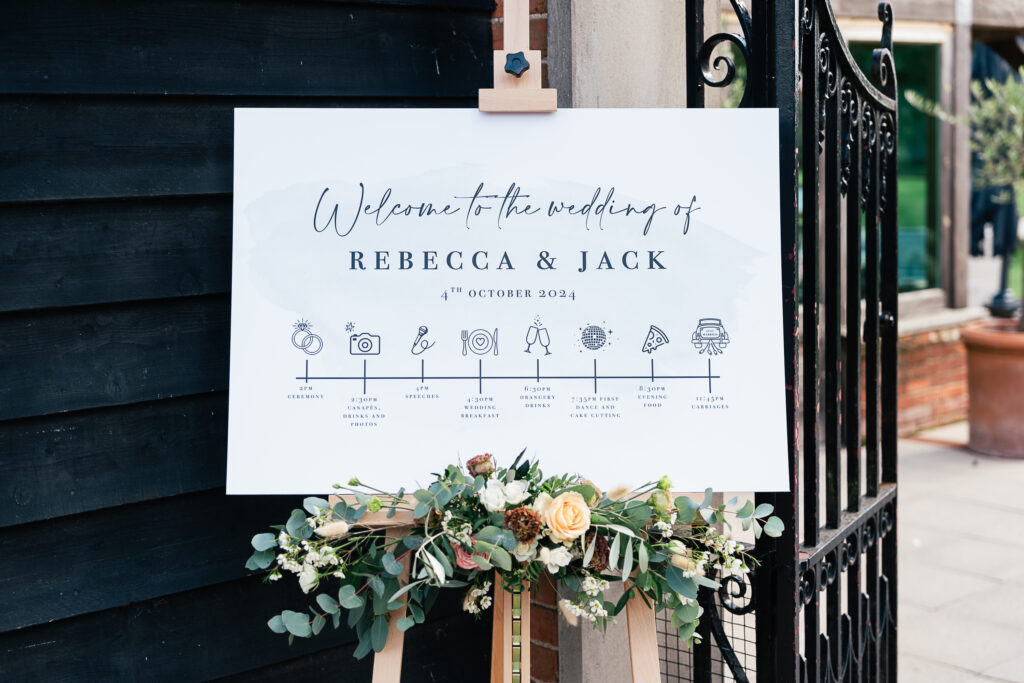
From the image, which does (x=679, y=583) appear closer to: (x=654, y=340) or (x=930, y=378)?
(x=654, y=340)

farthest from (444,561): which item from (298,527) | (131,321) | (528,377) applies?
(131,321)

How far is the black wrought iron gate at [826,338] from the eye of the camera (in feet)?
6.31

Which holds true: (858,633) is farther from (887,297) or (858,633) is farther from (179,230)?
(179,230)

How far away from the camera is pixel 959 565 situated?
4.18m

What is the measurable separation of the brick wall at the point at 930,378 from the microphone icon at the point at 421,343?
190 inches

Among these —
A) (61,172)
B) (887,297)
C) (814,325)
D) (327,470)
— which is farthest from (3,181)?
(887,297)

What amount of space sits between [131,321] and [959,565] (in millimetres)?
3540

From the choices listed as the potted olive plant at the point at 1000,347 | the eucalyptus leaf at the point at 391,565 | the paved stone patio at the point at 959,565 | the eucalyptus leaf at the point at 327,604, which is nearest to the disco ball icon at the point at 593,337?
the eucalyptus leaf at the point at 391,565

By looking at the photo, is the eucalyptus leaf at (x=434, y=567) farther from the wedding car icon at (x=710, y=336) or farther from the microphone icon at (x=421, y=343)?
the wedding car icon at (x=710, y=336)

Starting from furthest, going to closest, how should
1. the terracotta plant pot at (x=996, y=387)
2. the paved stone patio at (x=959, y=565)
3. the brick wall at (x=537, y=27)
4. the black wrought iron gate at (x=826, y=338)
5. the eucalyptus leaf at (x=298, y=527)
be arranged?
the terracotta plant pot at (x=996, y=387)
the paved stone patio at (x=959, y=565)
the brick wall at (x=537, y=27)
the black wrought iron gate at (x=826, y=338)
the eucalyptus leaf at (x=298, y=527)

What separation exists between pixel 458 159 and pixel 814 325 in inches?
31.5

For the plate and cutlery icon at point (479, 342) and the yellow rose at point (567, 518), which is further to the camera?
the plate and cutlery icon at point (479, 342)

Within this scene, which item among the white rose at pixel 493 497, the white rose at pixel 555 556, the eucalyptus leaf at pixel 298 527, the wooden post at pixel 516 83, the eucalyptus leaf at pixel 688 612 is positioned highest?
the wooden post at pixel 516 83

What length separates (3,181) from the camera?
1.70 meters
